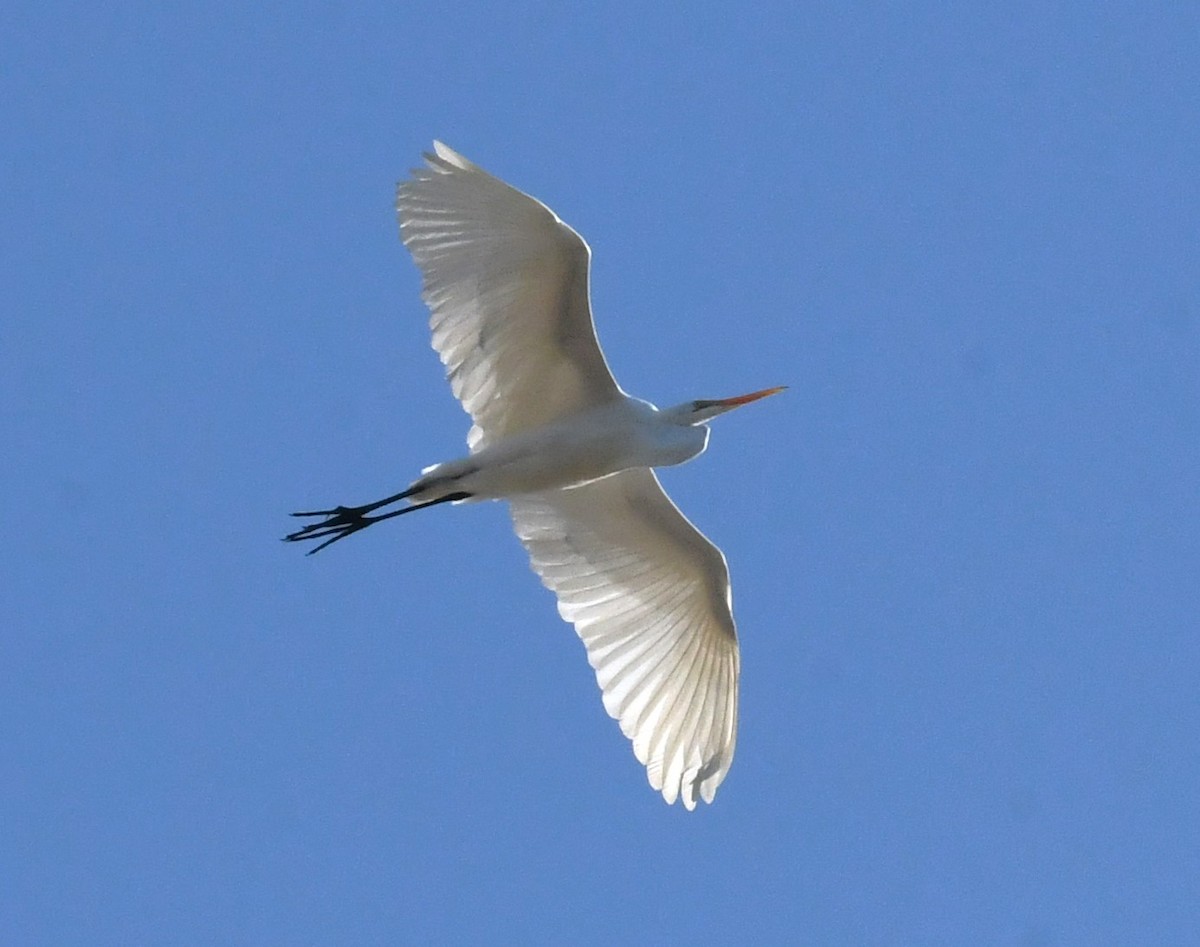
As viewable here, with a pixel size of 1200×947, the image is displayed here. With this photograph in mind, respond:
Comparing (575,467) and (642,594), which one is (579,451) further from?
(642,594)

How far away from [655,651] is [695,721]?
17.2 inches

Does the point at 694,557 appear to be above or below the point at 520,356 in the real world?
below

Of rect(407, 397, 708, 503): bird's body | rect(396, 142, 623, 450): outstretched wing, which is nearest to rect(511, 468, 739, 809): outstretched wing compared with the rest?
rect(407, 397, 708, 503): bird's body

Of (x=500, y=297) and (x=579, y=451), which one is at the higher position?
(x=500, y=297)

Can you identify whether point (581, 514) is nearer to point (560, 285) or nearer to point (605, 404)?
point (605, 404)

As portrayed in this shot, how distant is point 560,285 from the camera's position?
10.3 m

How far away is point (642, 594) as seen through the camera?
448 inches

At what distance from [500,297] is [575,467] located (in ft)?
3.10

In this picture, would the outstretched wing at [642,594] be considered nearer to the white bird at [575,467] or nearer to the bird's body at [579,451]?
the white bird at [575,467]

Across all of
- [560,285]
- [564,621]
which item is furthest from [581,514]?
[560,285]

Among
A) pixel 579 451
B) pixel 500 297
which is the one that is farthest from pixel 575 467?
pixel 500 297

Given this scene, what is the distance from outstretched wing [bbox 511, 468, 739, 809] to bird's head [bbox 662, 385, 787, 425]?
0.42 meters

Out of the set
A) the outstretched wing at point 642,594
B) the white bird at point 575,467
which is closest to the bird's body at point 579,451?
the white bird at point 575,467

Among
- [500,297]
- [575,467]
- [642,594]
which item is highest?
[500,297]
